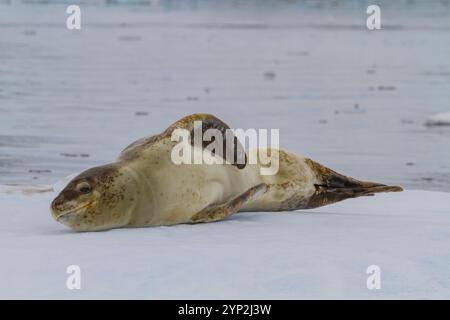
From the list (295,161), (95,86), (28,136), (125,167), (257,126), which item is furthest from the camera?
(95,86)

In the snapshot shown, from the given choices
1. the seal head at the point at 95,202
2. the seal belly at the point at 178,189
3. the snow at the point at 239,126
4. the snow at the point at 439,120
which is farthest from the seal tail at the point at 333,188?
the snow at the point at 439,120

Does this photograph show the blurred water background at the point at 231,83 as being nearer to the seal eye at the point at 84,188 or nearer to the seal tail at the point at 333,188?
the seal tail at the point at 333,188

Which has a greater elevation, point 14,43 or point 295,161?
point 14,43

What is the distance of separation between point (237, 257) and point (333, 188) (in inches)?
71.1

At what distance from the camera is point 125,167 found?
16.0 feet

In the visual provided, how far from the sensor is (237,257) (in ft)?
13.6

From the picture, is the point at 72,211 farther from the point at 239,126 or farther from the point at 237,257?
the point at 239,126

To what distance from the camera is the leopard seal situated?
15.3 ft

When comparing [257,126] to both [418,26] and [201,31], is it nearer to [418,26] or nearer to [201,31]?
[201,31]

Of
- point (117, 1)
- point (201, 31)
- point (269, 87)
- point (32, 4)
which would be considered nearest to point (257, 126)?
point (269, 87)

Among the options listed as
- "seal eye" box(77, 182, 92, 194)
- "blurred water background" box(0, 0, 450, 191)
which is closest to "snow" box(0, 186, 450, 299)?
"seal eye" box(77, 182, 92, 194)

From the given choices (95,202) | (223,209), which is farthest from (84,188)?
(223,209)

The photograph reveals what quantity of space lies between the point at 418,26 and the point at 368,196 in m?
14.0

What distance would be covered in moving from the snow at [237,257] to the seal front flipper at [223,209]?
0.16 feet
